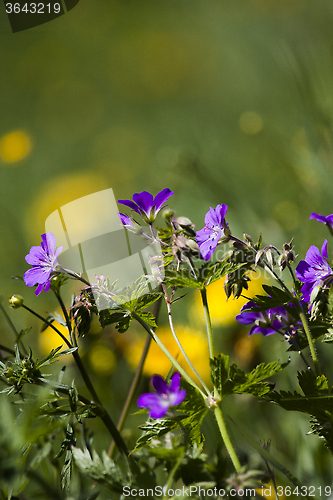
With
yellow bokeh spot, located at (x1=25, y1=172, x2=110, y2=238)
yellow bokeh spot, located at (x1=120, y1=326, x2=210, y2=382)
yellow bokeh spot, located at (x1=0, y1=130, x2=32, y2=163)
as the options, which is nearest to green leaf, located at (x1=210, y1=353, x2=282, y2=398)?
yellow bokeh spot, located at (x1=120, y1=326, x2=210, y2=382)

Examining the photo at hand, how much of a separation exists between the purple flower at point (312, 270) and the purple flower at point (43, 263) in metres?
0.28

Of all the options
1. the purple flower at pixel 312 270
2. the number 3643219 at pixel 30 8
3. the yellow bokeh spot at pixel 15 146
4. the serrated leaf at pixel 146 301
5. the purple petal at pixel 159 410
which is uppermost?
the number 3643219 at pixel 30 8

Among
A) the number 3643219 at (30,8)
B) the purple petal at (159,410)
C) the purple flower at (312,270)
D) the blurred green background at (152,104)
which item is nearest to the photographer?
the purple petal at (159,410)

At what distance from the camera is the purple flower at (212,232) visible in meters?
0.44

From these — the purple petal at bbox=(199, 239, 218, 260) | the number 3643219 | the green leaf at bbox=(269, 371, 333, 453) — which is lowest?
the green leaf at bbox=(269, 371, 333, 453)

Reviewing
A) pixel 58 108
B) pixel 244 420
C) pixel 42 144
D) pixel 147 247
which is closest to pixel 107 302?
pixel 147 247

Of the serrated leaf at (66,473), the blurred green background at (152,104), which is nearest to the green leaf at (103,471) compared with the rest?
the serrated leaf at (66,473)

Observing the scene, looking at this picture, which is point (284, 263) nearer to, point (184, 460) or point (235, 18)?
point (184, 460)

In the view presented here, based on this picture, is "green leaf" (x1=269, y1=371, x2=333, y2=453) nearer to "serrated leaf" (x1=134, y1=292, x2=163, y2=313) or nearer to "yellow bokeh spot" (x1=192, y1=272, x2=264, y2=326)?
"serrated leaf" (x1=134, y1=292, x2=163, y2=313)

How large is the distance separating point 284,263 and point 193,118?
→ 1858 mm

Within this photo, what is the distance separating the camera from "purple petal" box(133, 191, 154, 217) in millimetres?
453

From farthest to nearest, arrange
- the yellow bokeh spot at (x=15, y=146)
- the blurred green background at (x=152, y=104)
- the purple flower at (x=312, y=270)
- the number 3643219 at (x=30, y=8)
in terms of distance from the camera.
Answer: the yellow bokeh spot at (x=15, y=146) < the blurred green background at (x=152, y=104) < the number 3643219 at (x=30, y=8) < the purple flower at (x=312, y=270)

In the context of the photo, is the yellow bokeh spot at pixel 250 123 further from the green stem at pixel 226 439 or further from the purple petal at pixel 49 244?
the green stem at pixel 226 439

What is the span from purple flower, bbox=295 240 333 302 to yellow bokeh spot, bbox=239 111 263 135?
1.62m
